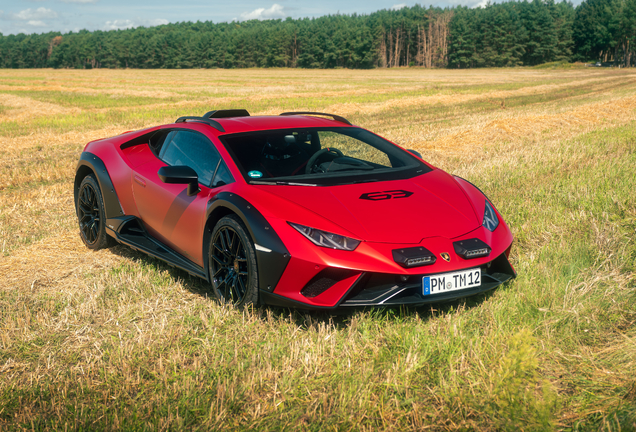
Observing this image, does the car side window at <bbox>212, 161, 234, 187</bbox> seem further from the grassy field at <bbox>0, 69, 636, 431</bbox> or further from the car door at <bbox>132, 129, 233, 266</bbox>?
the grassy field at <bbox>0, 69, 636, 431</bbox>

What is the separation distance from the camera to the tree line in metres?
103

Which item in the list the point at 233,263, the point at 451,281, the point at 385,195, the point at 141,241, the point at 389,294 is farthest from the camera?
the point at 141,241

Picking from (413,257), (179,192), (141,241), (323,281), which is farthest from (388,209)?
(141,241)

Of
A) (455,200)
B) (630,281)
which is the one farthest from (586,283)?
(455,200)

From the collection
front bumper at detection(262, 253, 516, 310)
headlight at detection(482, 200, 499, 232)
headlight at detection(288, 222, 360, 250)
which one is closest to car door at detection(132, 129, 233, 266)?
headlight at detection(288, 222, 360, 250)

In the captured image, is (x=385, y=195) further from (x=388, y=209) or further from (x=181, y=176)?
(x=181, y=176)

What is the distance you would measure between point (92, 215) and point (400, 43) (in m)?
129

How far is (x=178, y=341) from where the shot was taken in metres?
3.38

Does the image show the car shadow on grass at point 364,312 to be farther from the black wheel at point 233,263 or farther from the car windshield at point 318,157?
the car windshield at point 318,157

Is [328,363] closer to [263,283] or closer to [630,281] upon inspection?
[263,283]

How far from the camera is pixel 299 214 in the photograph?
11.2 feet

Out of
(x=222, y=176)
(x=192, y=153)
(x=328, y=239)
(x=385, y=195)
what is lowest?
(x=328, y=239)

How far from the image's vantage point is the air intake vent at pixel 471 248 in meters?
3.38

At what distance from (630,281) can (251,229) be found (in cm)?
274
